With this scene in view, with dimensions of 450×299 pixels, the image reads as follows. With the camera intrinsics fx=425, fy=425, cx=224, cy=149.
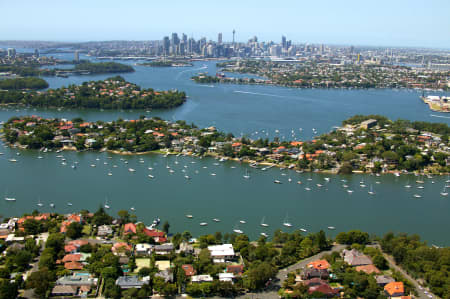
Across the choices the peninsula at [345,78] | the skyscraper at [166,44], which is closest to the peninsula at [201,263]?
the peninsula at [345,78]

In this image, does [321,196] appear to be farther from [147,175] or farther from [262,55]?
[262,55]

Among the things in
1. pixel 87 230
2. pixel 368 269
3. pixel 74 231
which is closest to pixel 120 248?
pixel 74 231

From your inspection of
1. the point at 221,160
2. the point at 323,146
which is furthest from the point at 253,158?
the point at 323,146

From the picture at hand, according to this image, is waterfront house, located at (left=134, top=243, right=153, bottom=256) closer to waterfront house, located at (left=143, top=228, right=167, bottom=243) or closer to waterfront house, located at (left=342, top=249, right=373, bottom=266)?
waterfront house, located at (left=143, top=228, right=167, bottom=243)

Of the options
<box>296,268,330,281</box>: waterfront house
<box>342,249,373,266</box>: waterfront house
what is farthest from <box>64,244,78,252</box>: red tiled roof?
<box>342,249,373,266</box>: waterfront house

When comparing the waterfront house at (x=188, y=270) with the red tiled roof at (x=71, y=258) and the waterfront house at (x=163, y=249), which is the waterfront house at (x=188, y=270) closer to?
the waterfront house at (x=163, y=249)

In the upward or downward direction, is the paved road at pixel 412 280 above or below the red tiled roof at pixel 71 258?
below

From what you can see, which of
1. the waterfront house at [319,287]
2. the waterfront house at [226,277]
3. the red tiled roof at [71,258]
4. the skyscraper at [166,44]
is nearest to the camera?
the waterfront house at [319,287]

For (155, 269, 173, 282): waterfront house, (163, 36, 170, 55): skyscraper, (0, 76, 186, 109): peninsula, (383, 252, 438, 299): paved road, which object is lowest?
(383, 252, 438, 299): paved road
